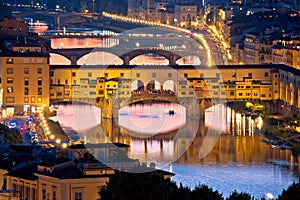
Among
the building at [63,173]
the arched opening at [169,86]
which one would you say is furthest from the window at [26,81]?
the building at [63,173]

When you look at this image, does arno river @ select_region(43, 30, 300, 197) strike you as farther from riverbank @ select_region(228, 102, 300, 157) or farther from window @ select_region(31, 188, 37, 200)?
window @ select_region(31, 188, 37, 200)

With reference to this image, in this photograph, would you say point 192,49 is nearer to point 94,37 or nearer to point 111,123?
point 94,37

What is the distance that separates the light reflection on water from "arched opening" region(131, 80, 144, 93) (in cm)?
194

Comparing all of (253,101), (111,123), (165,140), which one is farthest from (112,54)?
(165,140)

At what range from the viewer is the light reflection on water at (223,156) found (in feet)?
40.4

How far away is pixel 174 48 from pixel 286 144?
13.0 m

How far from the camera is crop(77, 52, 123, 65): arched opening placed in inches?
998

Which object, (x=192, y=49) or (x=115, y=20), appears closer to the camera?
(x=192, y=49)

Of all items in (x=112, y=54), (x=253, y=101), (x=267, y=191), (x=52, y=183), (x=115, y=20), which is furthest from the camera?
(x=115, y=20)

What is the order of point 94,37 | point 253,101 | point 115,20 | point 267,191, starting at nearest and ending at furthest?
point 267,191
point 253,101
point 94,37
point 115,20

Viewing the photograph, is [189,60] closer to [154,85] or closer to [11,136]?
[154,85]

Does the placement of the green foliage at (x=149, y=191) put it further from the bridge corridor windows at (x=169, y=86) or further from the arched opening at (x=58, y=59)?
the arched opening at (x=58, y=59)

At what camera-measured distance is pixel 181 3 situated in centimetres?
3900

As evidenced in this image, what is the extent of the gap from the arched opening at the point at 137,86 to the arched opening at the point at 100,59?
167 inches
